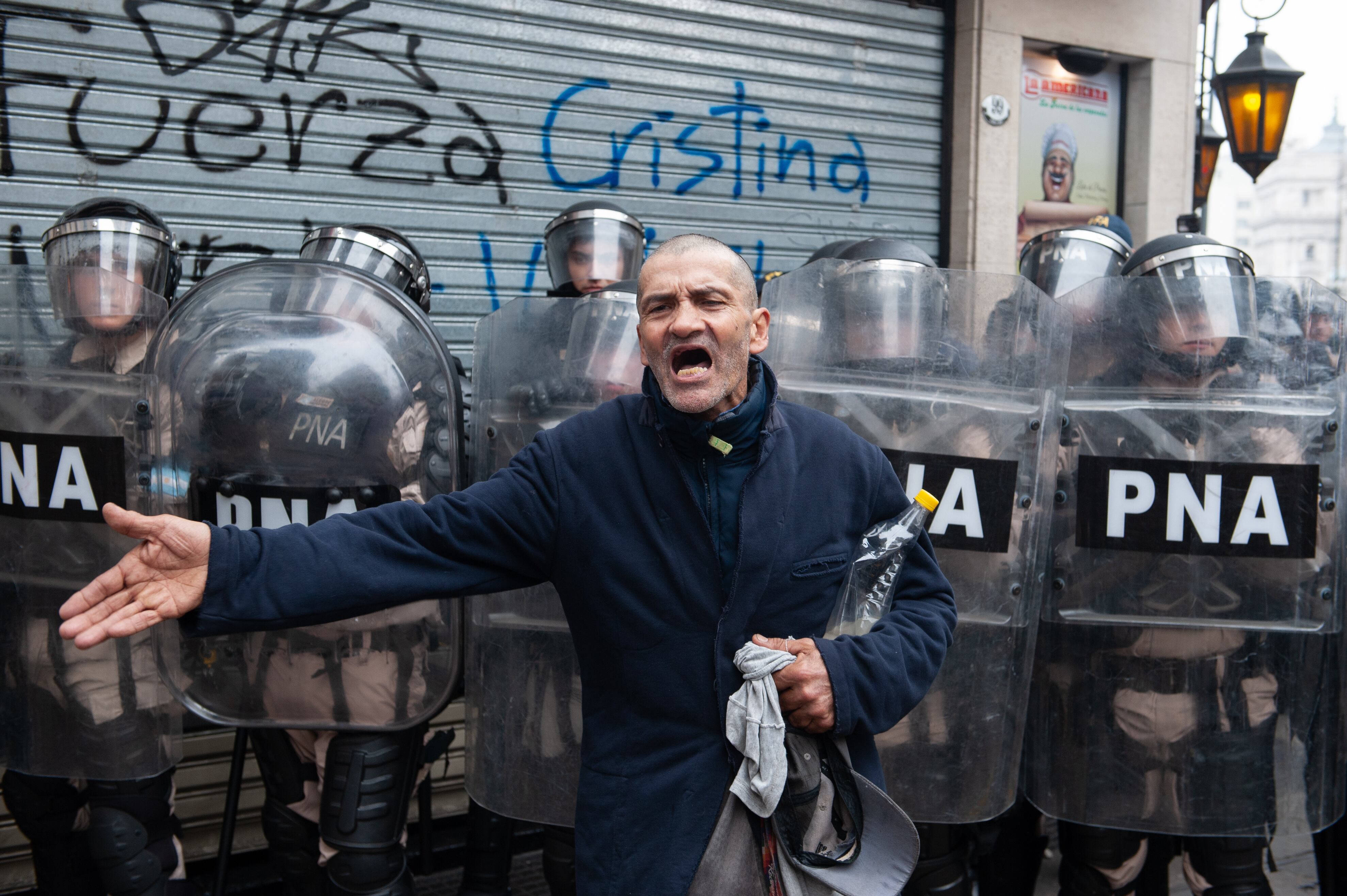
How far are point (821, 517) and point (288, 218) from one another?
11.4 feet

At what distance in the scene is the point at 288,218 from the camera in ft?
→ 14.8

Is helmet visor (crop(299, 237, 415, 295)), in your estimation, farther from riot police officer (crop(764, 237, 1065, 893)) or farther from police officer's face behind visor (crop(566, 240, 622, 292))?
riot police officer (crop(764, 237, 1065, 893))

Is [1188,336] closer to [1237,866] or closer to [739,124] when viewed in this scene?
[1237,866]

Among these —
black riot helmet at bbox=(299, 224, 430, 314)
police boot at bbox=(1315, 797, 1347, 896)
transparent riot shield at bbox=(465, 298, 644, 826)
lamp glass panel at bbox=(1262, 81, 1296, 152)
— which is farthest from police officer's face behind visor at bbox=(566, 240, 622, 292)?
lamp glass panel at bbox=(1262, 81, 1296, 152)

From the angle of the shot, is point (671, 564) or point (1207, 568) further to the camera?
point (1207, 568)

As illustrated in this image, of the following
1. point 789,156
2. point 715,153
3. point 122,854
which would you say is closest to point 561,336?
point 122,854

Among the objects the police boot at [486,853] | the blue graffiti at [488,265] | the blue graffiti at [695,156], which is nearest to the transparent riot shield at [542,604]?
the police boot at [486,853]

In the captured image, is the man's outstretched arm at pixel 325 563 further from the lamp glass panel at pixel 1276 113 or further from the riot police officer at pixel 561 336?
the lamp glass panel at pixel 1276 113

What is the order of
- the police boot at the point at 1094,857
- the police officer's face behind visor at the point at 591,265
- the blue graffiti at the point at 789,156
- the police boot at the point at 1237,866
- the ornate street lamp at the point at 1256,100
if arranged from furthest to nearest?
the ornate street lamp at the point at 1256,100 < the blue graffiti at the point at 789,156 < the police officer's face behind visor at the point at 591,265 < the police boot at the point at 1094,857 < the police boot at the point at 1237,866

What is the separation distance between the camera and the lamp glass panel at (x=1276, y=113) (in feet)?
21.2

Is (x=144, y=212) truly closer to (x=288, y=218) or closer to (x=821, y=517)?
(x=288, y=218)

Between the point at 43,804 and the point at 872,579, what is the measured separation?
2.61m

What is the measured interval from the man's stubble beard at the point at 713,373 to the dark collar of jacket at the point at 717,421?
0.02 metres

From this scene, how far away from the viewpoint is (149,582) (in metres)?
1.64
